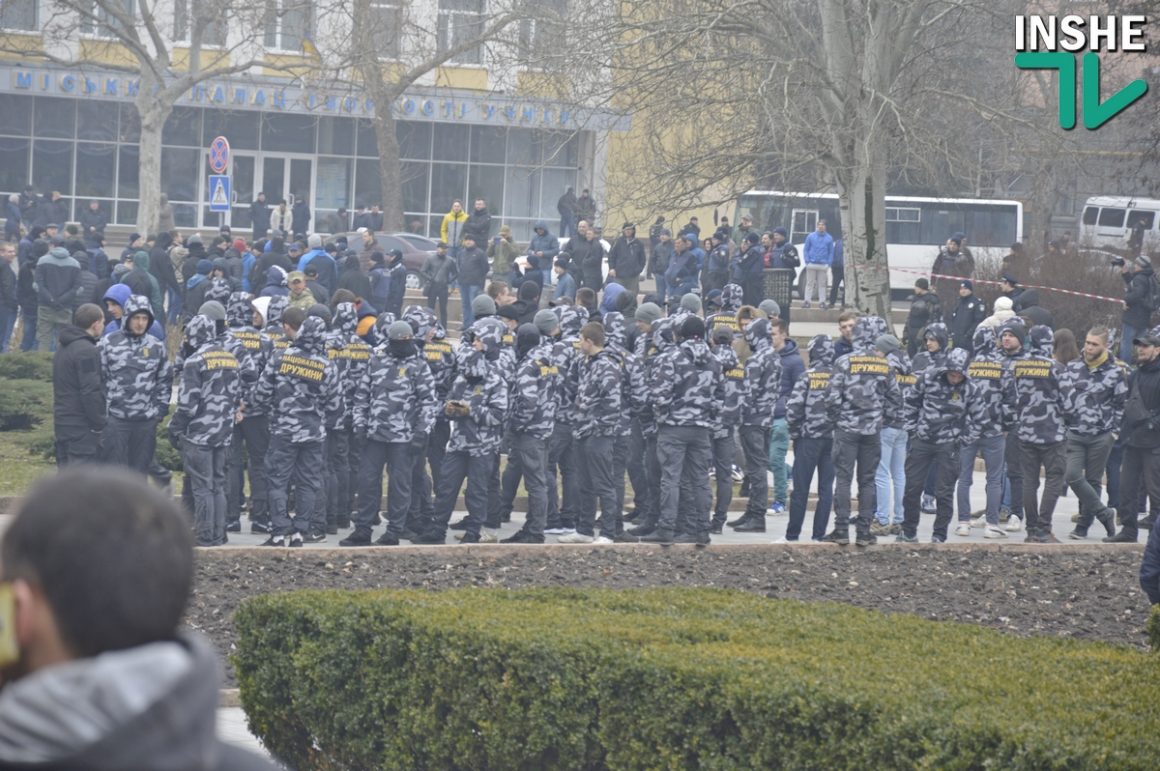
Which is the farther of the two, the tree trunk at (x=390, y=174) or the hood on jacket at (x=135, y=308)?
the tree trunk at (x=390, y=174)

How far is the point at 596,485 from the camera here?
587 inches

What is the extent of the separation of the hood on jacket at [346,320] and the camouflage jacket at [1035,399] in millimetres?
6123

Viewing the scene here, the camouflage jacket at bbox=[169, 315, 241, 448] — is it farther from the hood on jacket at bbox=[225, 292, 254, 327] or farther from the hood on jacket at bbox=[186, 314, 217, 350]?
the hood on jacket at bbox=[225, 292, 254, 327]

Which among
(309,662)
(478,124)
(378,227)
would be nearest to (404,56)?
(378,227)

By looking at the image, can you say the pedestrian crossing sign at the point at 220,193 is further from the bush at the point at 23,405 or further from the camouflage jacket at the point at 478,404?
the camouflage jacket at the point at 478,404

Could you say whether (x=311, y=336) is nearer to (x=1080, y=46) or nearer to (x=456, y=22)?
(x=1080, y=46)

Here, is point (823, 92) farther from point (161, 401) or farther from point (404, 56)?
point (404, 56)

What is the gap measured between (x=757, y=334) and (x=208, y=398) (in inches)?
244

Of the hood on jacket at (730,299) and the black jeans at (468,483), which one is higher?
the hood on jacket at (730,299)

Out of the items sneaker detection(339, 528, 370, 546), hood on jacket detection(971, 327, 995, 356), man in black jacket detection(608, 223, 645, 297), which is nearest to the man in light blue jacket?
man in black jacket detection(608, 223, 645, 297)

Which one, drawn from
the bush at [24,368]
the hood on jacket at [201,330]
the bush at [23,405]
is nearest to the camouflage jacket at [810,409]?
the hood on jacket at [201,330]

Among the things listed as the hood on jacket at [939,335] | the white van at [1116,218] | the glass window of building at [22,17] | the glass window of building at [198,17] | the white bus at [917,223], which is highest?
the glass window of building at [22,17]

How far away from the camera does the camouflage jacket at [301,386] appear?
13.6 m

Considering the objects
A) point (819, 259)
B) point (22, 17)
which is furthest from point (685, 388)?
point (22, 17)
